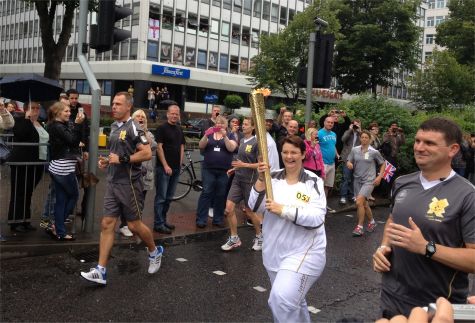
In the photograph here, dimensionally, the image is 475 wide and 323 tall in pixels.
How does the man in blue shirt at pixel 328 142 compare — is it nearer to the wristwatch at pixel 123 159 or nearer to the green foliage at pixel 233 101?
the wristwatch at pixel 123 159

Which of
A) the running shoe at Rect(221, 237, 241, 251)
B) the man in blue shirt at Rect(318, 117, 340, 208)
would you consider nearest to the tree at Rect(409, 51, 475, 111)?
the man in blue shirt at Rect(318, 117, 340, 208)

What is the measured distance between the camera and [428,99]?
123ft

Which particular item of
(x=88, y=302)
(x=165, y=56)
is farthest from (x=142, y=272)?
(x=165, y=56)

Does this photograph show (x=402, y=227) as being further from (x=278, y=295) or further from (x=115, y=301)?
(x=115, y=301)

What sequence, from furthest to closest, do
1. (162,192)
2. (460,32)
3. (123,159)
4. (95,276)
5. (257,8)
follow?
(257,8)
(460,32)
(162,192)
(123,159)
(95,276)

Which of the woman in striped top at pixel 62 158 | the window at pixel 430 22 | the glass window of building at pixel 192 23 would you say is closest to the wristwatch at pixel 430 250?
the woman in striped top at pixel 62 158

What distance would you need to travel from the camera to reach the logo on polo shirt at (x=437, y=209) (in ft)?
8.38

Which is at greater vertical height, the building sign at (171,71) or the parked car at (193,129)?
the building sign at (171,71)

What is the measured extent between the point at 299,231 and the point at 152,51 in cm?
4496

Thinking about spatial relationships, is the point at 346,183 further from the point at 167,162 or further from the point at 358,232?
the point at 167,162

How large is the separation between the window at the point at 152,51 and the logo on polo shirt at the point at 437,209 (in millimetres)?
45695

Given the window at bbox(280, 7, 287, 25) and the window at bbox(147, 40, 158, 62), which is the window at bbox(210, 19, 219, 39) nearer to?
the window at bbox(147, 40, 158, 62)

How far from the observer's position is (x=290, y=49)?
34.1m

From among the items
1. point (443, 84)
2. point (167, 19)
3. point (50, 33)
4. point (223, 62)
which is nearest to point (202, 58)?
point (223, 62)
